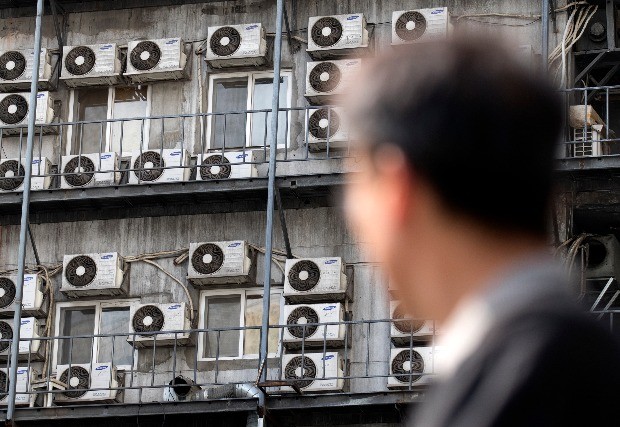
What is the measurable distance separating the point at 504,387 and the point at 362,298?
1618cm

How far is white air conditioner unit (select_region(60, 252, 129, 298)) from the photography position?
18.5 metres

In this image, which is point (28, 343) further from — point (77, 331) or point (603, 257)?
point (603, 257)

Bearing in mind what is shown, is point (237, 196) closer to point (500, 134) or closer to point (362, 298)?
point (362, 298)

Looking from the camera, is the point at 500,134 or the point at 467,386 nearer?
the point at 467,386

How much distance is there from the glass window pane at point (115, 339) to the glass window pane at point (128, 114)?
6.53ft

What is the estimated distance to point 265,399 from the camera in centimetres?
1747

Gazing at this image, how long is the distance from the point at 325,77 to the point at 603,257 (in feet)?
12.3

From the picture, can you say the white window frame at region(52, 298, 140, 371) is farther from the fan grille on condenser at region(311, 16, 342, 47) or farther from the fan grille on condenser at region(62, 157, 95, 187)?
the fan grille on condenser at region(311, 16, 342, 47)

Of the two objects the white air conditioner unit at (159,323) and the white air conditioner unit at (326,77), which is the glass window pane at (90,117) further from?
the white air conditioner unit at (326,77)

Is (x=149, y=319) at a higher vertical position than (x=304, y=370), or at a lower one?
higher

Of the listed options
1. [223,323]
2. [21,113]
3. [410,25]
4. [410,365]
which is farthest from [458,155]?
[21,113]

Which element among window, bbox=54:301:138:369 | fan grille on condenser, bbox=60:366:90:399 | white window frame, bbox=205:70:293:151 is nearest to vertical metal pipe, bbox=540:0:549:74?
white window frame, bbox=205:70:293:151

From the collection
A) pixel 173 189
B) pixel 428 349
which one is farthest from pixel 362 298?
pixel 173 189

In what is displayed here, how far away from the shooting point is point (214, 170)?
18656mm
